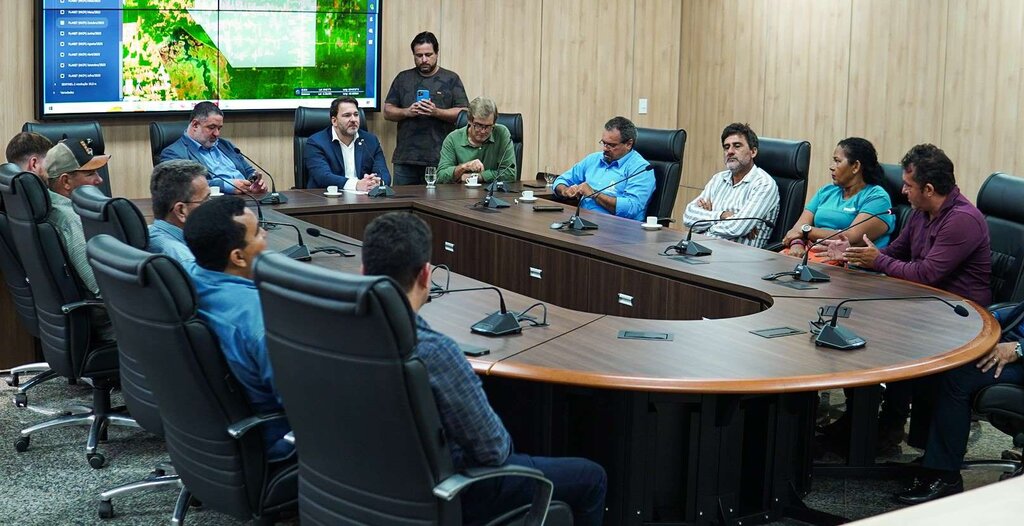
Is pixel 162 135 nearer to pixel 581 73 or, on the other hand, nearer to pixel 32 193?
pixel 32 193

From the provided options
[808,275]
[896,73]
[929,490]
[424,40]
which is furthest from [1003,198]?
[424,40]

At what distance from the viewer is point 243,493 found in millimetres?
2752

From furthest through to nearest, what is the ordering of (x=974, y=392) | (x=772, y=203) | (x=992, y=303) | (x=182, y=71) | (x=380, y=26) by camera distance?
(x=380, y=26) → (x=182, y=71) → (x=772, y=203) → (x=992, y=303) → (x=974, y=392)

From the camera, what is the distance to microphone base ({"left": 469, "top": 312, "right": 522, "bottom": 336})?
10.7 ft

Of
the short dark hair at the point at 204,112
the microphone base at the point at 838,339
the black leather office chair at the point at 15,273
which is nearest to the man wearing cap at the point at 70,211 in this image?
the black leather office chair at the point at 15,273

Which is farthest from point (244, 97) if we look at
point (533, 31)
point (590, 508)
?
point (590, 508)

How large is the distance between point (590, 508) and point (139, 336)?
1153 mm

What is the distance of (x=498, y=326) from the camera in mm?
3258

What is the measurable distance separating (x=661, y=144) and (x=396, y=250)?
13.7 ft

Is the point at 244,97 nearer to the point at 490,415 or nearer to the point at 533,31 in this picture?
the point at 533,31

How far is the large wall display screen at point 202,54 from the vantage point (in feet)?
22.9

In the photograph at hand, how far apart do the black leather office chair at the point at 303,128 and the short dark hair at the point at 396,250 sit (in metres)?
4.51

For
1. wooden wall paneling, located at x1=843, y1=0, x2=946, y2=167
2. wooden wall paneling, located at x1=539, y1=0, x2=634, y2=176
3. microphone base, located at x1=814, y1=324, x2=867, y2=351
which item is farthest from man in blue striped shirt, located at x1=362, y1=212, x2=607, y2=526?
wooden wall paneling, located at x1=539, y1=0, x2=634, y2=176

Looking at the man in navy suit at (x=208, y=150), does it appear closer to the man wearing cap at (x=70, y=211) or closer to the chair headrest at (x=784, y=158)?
the man wearing cap at (x=70, y=211)
